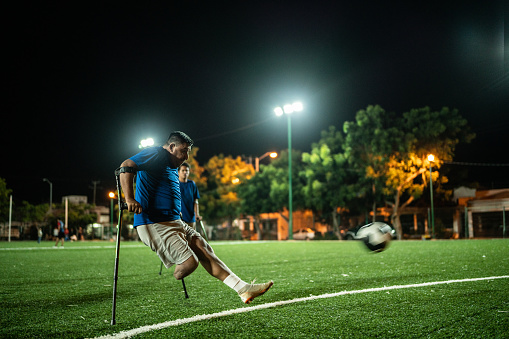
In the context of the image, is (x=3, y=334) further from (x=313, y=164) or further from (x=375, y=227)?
(x=313, y=164)

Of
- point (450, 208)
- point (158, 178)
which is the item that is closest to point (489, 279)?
point (158, 178)

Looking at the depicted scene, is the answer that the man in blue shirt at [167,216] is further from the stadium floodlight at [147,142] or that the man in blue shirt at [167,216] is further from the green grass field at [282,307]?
the stadium floodlight at [147,142]

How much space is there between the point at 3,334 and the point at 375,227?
15.8 ft

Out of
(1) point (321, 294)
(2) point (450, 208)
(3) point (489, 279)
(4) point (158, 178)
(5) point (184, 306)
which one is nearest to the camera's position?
(4) point (158, 178)

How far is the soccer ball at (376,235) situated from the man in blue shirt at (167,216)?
7.79ft

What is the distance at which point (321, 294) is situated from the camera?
552cm

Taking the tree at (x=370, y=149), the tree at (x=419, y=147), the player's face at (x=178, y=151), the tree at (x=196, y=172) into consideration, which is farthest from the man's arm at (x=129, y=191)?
the tree at (x=196, y=172)

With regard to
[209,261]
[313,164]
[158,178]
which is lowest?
[209,261]

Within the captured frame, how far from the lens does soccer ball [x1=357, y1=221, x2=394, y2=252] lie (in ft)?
20.6

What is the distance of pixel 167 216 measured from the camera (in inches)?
181

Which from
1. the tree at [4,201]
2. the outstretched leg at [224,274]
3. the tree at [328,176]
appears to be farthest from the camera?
the tree at [4,201]

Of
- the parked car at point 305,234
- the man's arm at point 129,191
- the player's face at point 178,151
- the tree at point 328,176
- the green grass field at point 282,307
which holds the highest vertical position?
the tree at point 328,176

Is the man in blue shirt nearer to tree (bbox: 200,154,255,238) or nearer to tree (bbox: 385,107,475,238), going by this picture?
tree (bbox: 385,107,475,238)

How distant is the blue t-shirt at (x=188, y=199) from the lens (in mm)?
8547
